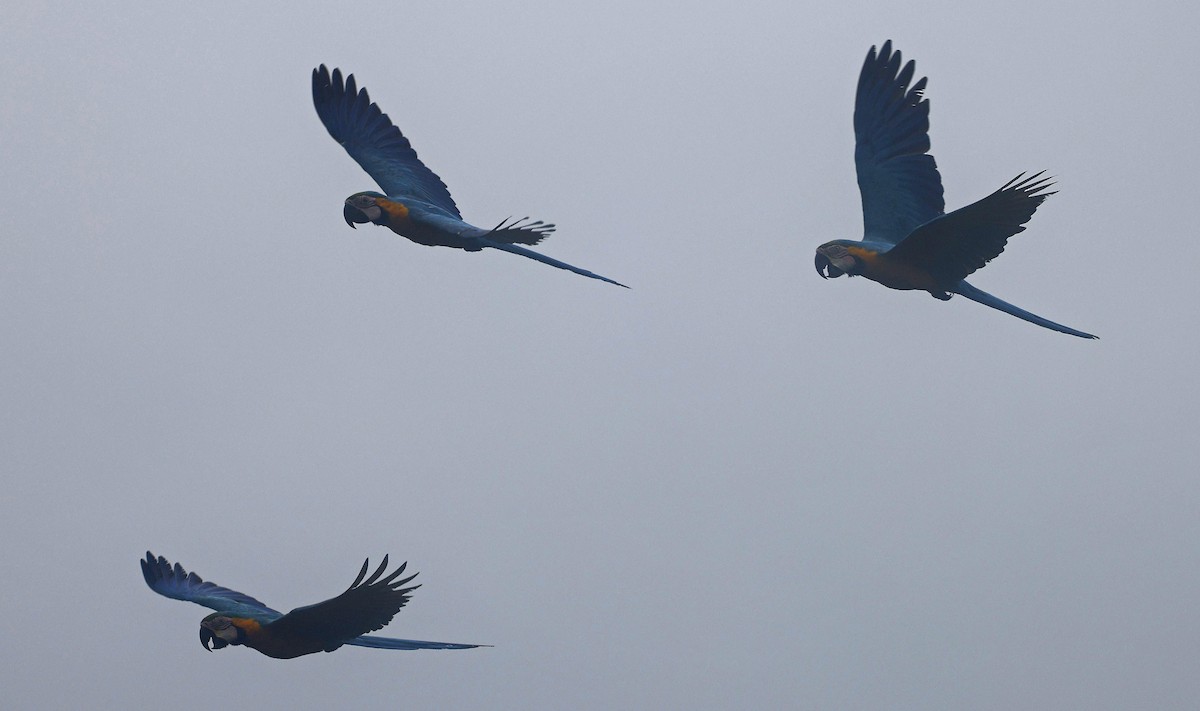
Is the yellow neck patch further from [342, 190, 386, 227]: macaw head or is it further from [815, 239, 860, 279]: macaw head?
[815, 239, 860, 279]: macaw head

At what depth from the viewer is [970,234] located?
1520 cm

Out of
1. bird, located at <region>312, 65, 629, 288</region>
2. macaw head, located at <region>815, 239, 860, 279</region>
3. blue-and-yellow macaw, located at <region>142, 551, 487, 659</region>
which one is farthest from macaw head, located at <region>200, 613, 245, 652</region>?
macaw head, located at <region>815, 239, 860, 279</region>

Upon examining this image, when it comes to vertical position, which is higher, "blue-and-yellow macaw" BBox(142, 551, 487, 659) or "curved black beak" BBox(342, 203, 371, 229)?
"curved black beak" BBox(342, 203, 371, 229)

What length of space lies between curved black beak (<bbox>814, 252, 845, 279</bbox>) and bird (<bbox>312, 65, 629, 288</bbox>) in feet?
8.42

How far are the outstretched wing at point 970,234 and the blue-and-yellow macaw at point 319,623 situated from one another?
572cm

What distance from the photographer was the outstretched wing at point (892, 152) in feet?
55.7

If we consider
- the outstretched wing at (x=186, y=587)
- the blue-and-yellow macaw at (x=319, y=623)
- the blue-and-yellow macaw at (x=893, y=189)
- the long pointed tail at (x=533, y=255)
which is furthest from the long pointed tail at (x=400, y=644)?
the blue-and-yellow macaw at (x=893, y=189)

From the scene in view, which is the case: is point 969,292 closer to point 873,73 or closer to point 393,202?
point 873,73

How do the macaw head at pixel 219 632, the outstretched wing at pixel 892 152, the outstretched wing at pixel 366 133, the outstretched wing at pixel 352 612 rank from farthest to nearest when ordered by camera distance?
the outstretched wing at pixel 366 133 → the outstretched wing at pixel 892 152 → the macaw head at pixel 219 632 → the outstretched wing at pixel 352 612

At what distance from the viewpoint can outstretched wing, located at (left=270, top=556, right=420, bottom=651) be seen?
46.5ft

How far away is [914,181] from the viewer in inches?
669

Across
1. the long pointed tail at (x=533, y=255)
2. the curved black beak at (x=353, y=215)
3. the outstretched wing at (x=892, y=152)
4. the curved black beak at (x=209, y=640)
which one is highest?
the outstretched wing at (x=892, y=152)

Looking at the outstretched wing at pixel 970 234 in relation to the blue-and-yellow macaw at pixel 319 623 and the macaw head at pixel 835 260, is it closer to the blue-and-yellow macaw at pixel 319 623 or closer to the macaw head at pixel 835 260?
the macaw head at pixel 835 260

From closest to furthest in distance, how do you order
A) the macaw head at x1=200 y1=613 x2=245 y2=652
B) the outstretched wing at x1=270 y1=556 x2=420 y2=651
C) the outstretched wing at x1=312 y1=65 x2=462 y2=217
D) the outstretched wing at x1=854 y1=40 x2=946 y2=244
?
the outstretched wing at x1=270 y1=556 x2=420 y2=651
the macaw head at x1=200 y1=613 x2=245 y2=652
the outstretched wing at x1=854 y1=40 x2=946 y2=244
the outstretched wing at x1=312 y1=65 x2=462 y2=217
